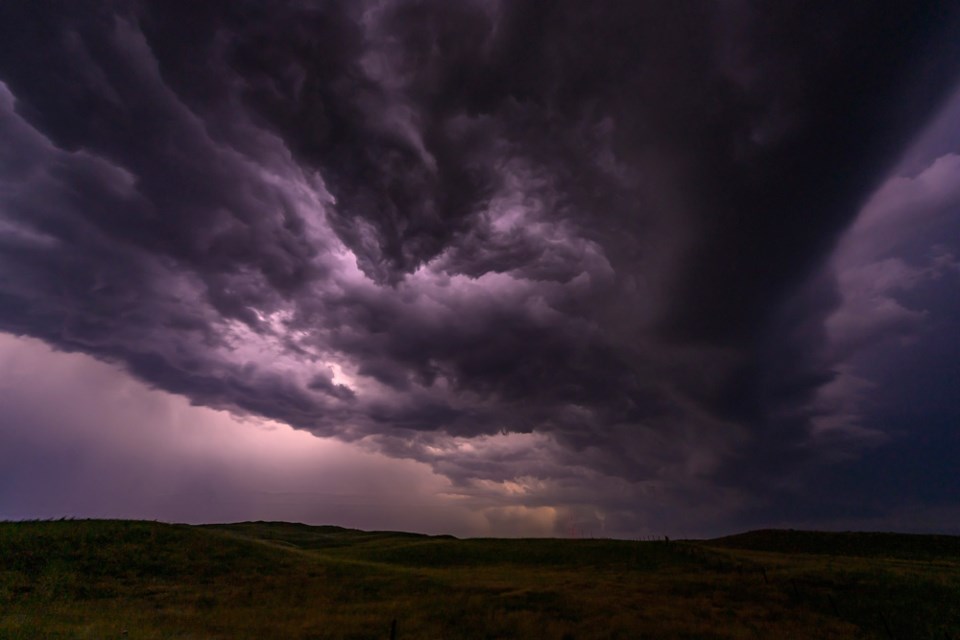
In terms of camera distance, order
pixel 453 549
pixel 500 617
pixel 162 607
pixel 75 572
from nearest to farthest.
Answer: pixel 500 617
pixel 162 607
pixel 75 572
pixel 453 549

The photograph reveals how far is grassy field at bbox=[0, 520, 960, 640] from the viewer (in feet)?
91.7

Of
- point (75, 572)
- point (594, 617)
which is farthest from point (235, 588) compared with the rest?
point (594, 617)

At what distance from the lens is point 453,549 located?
71312 mm

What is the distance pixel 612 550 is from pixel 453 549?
71.0ft

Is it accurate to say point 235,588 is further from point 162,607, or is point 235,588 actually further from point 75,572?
point 75,572

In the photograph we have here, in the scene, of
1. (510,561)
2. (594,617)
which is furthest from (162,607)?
(510,561)

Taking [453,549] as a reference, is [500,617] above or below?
below

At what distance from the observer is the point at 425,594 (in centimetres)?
3906

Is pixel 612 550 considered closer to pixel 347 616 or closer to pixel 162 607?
pixel 347 616

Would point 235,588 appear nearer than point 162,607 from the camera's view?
No

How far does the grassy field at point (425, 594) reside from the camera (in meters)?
28.0

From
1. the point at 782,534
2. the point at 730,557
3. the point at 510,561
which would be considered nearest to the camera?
the point at 730,557

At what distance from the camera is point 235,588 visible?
1575 inches

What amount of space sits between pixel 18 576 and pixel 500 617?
3505 centimetres
